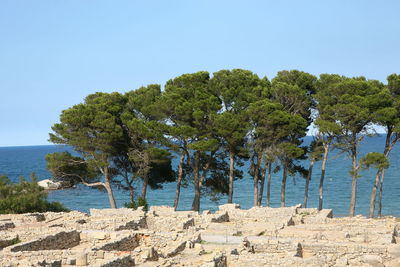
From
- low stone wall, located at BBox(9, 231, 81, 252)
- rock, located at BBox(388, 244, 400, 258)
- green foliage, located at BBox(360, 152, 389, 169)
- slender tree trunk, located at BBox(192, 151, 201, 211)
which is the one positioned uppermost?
green foliage, located at BBox(360, 152, 389, 169)

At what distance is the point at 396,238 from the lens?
63.5 ft

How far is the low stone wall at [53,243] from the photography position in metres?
17.6

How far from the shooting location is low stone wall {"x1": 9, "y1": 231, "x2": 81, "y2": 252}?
17609 millimetres

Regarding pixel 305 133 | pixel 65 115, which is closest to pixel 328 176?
pixel 305 133

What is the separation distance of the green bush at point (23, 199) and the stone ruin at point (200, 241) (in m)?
6.20

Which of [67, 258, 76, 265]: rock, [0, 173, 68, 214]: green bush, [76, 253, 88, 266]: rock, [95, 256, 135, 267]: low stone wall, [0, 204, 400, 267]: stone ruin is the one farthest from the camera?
[0, 173, 68, 214]: green bush

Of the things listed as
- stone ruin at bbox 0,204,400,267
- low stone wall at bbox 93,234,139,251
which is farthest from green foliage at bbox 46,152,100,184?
low stone wall at bbox 93,234,139,251

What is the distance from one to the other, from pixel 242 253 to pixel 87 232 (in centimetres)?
662

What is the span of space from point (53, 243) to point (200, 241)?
16.0ft

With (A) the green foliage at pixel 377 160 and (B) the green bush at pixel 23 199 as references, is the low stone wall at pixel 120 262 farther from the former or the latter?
(A) the green foliage at pixel 377 160

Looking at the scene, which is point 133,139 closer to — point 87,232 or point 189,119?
point 189,119

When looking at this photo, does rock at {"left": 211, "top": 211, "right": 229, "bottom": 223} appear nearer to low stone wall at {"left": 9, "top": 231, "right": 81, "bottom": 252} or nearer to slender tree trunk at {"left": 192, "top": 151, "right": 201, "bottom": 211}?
low stone wall at {"left": 9, "top": 231, "right": 81, "bottom": 252}

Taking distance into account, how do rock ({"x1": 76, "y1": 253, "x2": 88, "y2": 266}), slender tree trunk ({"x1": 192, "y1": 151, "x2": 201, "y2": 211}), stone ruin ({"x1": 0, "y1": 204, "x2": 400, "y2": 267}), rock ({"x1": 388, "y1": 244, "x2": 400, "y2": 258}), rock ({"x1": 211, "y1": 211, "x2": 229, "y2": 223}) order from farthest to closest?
slender tree trunk ({"x1": 192, "y1": 151, "x2": 201, "y2": 211}) < rock ({"x1": 211, "y1": 211, "x2": 229, "y2": 223}) < rock ({"x1": 388, "y1": 244, "x2": 400, "y2": 258}) < stone ruin ({"x1": 0, "y1": 204, "x2": 400, "y2": 267}) < rock ({"x1": 76, "y1": 253, "x2": 88, "y2": 266})

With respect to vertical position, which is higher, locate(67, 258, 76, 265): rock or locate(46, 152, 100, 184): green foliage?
locate(46, 152, 100, 184): green foliage
